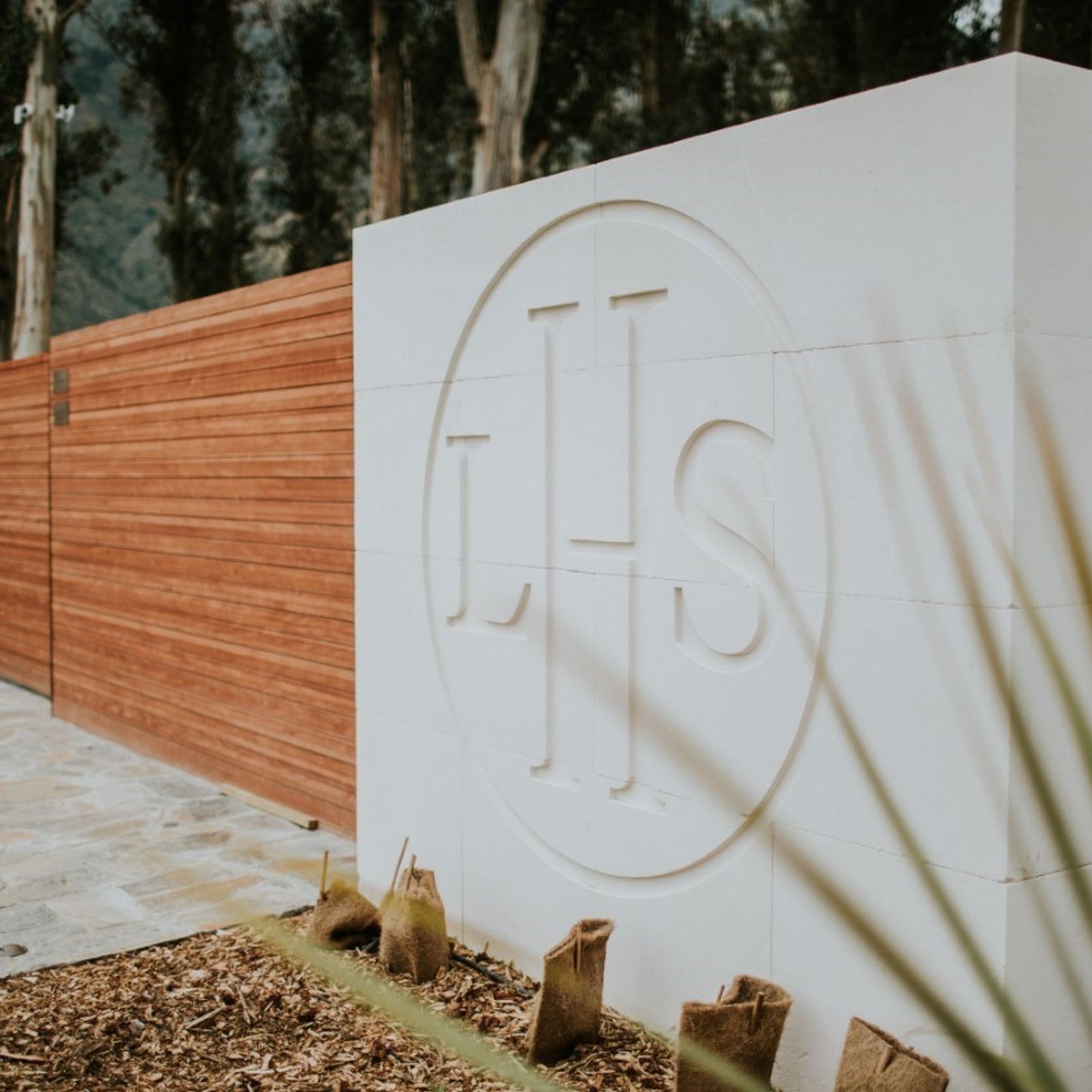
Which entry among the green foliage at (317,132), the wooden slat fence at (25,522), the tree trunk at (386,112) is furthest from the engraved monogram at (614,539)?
the green foliage at (317,132)

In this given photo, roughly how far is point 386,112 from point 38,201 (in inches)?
197

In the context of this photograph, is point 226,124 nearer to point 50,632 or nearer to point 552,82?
point 552,82

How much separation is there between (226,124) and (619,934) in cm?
2523

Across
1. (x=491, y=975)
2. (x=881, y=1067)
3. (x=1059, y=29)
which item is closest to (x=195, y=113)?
(x=1059, y=29)

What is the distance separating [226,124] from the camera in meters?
25.8

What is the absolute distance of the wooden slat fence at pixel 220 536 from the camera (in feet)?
18.0

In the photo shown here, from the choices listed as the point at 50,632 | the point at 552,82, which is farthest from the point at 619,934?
the point at 552,82

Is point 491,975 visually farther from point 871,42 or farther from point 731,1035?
point 871,42

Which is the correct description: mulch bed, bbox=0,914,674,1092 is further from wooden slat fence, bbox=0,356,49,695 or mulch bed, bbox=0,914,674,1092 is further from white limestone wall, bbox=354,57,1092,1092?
wooden slat fence, bbox=0,356,49,695

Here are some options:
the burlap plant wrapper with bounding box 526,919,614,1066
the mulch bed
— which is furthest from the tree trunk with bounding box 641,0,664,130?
the burlap plant wrapper with bounding box 526,919,614,1066

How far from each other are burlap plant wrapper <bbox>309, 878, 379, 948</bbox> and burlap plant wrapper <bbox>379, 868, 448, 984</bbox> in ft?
0.63

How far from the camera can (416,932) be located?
3.78 meters

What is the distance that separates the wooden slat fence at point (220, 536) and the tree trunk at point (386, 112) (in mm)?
10216

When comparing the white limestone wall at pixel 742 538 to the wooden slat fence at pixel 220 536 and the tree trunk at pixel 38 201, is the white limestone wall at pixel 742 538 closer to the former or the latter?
the wooden slat fence at pixel 220 536
